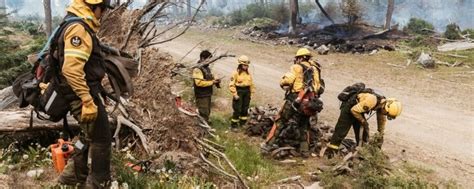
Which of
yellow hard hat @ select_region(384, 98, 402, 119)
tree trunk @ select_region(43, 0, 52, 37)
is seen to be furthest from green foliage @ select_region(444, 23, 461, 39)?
tree trunk @ select_region(43, 0, 52, 37)

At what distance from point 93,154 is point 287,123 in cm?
377

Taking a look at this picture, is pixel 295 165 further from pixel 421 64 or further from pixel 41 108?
pixel 421 64

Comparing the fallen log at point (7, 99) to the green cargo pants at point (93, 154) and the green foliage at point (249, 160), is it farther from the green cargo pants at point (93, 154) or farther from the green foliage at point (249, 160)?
the green foliage at point (249, 160)

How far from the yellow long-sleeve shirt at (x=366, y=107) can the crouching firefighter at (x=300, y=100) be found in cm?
54

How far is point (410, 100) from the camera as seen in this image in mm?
11438

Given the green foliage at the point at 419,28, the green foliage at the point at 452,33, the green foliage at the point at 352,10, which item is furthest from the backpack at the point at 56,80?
the green foliage at the point at 419,28

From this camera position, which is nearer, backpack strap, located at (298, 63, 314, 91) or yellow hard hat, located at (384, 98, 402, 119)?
yellow hard hat, located at (384, 98, 402, 119)

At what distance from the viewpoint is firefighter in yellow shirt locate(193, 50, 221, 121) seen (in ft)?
27.8

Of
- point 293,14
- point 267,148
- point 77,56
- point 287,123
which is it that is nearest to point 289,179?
point 267,148

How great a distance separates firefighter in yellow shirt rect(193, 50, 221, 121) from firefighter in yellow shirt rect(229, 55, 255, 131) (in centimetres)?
37

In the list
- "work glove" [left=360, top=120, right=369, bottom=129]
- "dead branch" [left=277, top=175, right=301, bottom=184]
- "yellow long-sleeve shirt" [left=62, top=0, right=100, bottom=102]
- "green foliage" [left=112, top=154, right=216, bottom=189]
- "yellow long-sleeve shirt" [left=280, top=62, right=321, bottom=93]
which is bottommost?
"dead branch" [left=277, top=175, right=301, bottom=184]

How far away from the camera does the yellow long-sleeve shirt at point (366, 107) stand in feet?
21.6

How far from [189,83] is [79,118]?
8310mm

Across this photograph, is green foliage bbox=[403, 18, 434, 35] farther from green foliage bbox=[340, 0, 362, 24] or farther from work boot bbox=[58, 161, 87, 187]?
work boot bbox=[58, 161, 87, 187]
